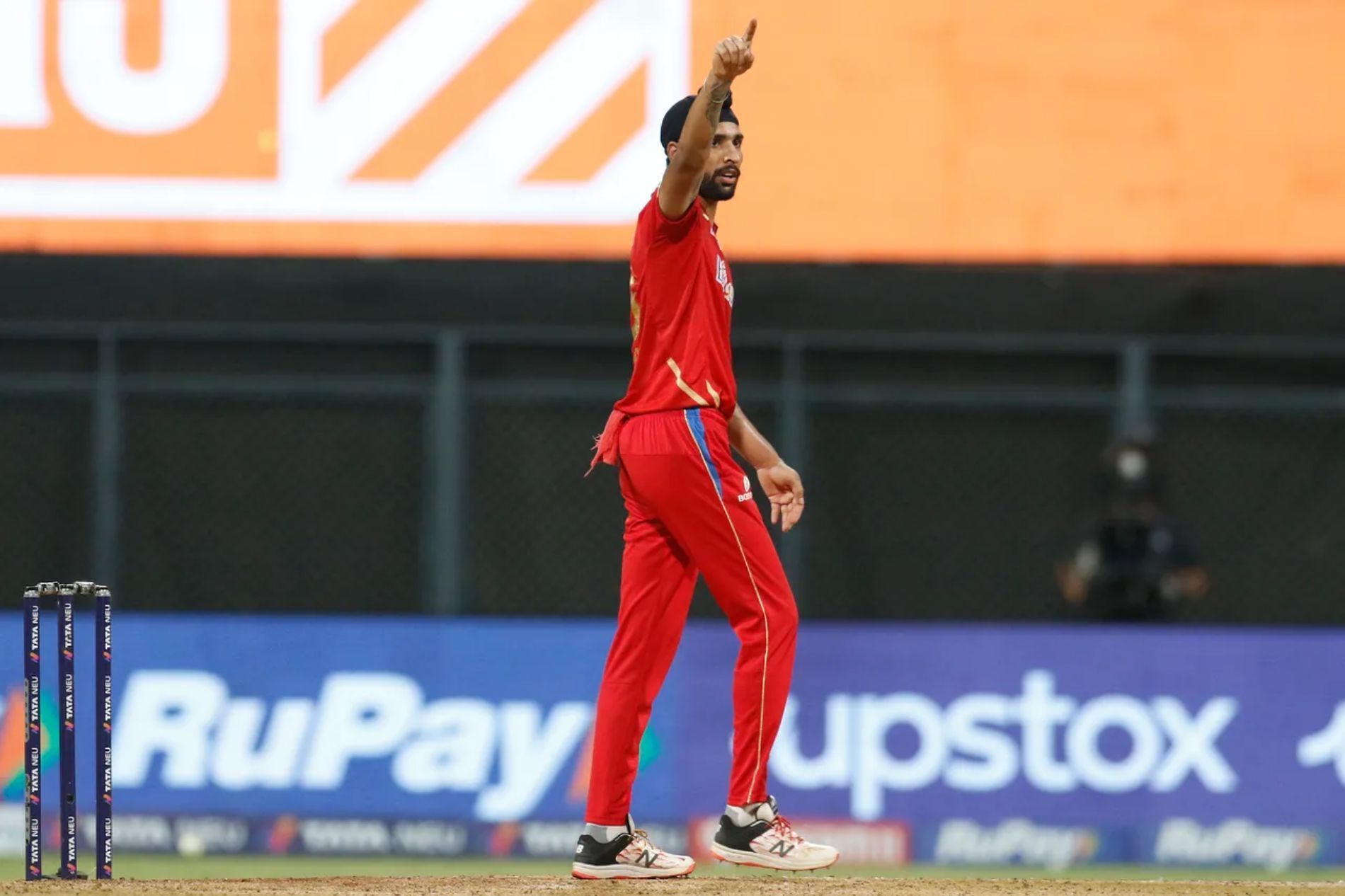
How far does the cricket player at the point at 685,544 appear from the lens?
6594 millimetres

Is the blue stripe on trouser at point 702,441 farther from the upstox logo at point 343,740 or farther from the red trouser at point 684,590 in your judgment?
the upstox logo at point 343,740

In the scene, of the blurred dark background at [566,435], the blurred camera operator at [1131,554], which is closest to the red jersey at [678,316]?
the blurred camera operator at [1131,554]

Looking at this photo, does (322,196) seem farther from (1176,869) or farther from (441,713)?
(1176,869)

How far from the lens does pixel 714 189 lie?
6.62 metres

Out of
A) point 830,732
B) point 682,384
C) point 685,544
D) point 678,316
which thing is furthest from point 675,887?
point 830,732

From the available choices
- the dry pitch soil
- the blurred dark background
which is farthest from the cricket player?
the blurred dark background

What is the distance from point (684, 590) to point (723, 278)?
905 mm

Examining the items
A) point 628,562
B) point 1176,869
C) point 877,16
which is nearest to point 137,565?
point 877,16

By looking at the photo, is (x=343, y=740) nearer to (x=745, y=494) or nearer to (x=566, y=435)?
(x=566, y=435)

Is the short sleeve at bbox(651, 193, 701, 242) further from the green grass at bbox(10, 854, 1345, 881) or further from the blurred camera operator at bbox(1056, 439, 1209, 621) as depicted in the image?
the blurred camera operator at bbox(1056, 439, 1209, 621)

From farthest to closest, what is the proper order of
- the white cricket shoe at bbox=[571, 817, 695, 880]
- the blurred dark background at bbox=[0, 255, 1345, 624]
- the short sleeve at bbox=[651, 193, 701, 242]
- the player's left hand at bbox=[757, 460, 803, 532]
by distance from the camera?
the blurred dark background at bbox=[0, 255, 1345, 624] → the player's left hand at bbox=[757, 460, 803, 532] → the white cricket shoe at bbox=[571, 817, 695, 880] → the short sleeve at bbox=[651, 193, 701, 242]

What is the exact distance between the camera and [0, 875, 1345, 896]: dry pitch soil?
664 cm

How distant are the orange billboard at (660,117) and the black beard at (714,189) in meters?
5.65

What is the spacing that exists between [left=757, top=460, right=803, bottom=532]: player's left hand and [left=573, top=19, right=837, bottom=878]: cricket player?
29 millimetres
